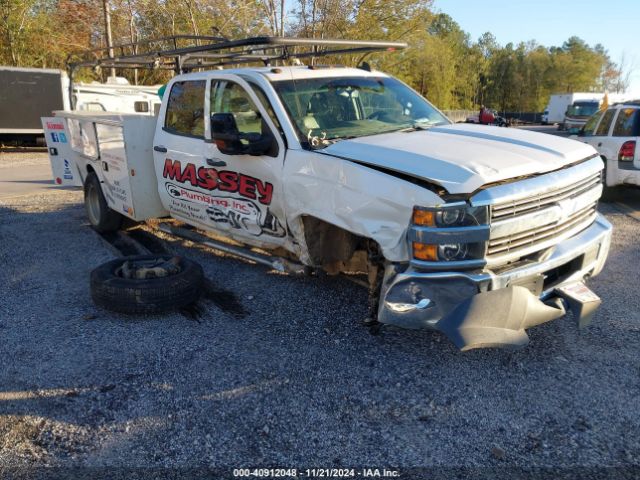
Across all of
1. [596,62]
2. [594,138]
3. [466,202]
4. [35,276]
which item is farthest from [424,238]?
[596,62]

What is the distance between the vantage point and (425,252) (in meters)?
3.25

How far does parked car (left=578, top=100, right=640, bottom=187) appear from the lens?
8719 millimetres

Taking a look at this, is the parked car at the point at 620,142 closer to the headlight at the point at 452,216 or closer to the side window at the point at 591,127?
the side window at the point at 591,127

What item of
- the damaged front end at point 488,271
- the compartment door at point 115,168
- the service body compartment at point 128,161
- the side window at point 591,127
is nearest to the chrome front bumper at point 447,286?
the damaged front end at point 488,271

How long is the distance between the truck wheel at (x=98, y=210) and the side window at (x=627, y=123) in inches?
319

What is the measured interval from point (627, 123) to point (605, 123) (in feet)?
1.76

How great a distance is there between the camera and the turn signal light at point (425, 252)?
3.22 meters

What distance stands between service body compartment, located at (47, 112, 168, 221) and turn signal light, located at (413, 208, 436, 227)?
3822mm

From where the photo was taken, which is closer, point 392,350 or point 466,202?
point 466,202

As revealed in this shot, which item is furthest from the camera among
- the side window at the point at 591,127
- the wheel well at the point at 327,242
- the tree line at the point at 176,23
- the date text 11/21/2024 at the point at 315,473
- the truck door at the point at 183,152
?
the tree line at the point at 176,23

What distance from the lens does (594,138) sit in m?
9.49

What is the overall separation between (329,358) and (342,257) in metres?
0.84

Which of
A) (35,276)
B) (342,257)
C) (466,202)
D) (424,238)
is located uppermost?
(466,202)

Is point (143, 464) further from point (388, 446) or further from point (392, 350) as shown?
point (392, 350)
